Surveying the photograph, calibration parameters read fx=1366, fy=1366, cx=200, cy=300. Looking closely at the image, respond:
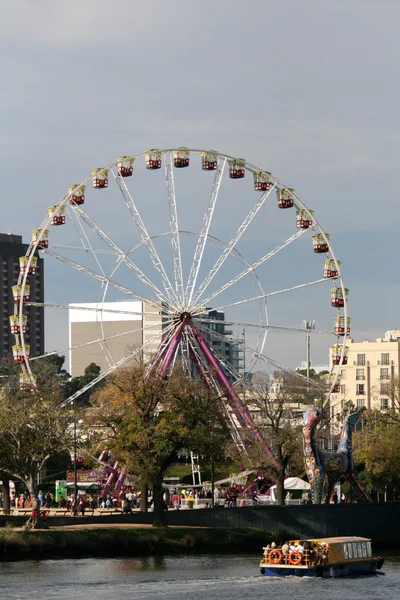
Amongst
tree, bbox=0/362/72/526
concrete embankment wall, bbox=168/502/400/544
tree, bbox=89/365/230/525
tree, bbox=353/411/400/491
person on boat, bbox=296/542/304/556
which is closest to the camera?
person on boat, bbox=296/542/304/556

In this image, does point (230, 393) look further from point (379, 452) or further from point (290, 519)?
point (379, 452)

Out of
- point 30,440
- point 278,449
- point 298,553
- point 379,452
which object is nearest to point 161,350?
point 278,449

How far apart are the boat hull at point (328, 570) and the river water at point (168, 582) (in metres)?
0.54

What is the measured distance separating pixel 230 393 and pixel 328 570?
34880 millimetres

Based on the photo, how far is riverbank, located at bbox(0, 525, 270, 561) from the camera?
289 feet

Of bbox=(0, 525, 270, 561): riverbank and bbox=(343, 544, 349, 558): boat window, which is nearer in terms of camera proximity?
bbox=(343, 544, 349, 558): boat window

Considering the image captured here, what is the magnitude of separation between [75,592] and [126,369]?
1572 inches

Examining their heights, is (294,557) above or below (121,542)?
below

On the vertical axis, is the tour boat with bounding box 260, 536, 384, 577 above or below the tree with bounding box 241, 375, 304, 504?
below

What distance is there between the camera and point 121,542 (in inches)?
3620

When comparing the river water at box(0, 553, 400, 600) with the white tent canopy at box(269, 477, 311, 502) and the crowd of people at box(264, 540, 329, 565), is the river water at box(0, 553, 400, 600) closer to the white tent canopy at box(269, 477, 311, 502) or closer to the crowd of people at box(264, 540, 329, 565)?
the crowd of people at box(264, 540, 329, 565)

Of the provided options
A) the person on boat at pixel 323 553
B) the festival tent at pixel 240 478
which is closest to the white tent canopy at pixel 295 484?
the festival tent at pixel 240 478

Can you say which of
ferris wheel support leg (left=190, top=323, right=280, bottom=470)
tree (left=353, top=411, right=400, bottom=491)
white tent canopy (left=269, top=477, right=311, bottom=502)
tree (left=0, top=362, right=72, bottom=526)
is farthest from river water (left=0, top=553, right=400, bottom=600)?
tree (left=353, top=411, right=400, bottom=491)

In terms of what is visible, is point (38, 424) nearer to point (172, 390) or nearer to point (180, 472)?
point (172, 390)
